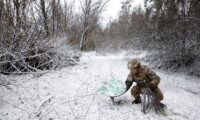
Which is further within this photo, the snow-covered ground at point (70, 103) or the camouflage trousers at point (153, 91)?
the camouflage trousers at point (153, 91)

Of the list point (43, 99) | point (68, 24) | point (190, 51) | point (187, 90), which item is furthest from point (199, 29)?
point (68, 24)

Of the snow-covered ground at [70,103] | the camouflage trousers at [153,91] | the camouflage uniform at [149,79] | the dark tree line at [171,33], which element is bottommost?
the snow-covered ground at [70,103]

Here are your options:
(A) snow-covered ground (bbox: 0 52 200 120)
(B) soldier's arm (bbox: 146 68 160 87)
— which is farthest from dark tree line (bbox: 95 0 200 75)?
(B) soldier's arm (bbox: 146 68 160 87)

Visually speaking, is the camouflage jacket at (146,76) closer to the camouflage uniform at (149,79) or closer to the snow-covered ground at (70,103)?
the camouflage uniform at (149,79)

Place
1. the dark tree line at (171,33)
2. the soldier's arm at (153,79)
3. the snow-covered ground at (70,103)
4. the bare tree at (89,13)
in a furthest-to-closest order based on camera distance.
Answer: the bare tree at (89,13)
the dark tree line at (171,33)
the soldier's arm at (153,79)
the snow-covered ground at (70,103)

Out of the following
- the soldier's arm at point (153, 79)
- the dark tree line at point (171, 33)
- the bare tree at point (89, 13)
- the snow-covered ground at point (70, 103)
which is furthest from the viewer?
the bare tree at point (89, 13)

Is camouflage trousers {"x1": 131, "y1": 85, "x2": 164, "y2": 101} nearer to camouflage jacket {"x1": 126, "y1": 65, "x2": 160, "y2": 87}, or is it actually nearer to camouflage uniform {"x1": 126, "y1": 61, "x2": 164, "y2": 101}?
camouflage uniform {"x1": 126, "y1": 61, "x2": 164, "y2": 101}

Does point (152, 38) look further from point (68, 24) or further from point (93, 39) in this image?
point (93, 39)

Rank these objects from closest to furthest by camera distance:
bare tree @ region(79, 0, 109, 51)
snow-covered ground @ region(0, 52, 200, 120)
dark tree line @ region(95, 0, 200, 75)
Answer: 1. snow-covered ground @ region(0, 52, 200, 120)
2. dark tree line @ region(95, 0, 200, 75)
3. bare tree @ region(79, 0, 109, 51)

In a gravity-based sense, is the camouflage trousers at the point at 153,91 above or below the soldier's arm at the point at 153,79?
below

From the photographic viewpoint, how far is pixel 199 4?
27.5ft

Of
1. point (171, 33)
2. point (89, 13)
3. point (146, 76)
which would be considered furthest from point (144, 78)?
point (89, 13)

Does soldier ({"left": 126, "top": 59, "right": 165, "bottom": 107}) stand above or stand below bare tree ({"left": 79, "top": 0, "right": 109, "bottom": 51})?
below

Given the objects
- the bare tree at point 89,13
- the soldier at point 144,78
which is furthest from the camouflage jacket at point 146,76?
the bare tree at point 89,13
